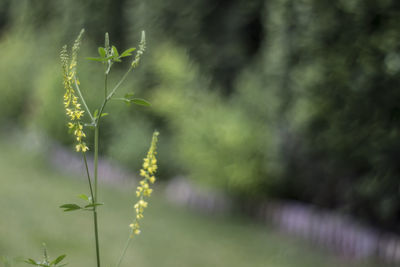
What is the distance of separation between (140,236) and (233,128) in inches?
65.1

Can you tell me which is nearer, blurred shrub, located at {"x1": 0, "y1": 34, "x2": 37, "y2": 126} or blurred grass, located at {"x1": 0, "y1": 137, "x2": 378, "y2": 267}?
blurred grass, located at {"x1": 0, "y1": 137, "x2": 378, "y2": 267}

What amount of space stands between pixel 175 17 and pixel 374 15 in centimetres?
379

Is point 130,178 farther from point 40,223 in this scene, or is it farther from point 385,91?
point 385,91

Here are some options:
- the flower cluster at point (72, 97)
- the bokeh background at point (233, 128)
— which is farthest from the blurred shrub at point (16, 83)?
the flower cluster at point (72, 97)

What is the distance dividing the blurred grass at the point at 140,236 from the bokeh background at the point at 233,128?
24 mm

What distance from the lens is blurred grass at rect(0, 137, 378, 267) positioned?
4578 mm

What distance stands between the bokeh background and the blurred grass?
0.08 ft

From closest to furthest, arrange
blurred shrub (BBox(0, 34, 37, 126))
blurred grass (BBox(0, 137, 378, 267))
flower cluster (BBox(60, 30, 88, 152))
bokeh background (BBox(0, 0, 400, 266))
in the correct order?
flower cluster (BBox(60, 30, 88, 152))
bokeh background (BBox(0, 0, 400, 266))
blurred grass (BBox(0, 137, 378, 267))
blurred shrub (BBox(0, 34, 37, 126))

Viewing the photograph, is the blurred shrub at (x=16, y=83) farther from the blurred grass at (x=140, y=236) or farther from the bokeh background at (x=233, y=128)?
the blurred grass at (x=140, y=236)

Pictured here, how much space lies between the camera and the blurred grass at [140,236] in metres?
4.58

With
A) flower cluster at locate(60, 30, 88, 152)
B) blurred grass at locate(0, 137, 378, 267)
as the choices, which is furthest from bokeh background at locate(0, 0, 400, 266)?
flower cluster at locate(60, 30, 88, 152)

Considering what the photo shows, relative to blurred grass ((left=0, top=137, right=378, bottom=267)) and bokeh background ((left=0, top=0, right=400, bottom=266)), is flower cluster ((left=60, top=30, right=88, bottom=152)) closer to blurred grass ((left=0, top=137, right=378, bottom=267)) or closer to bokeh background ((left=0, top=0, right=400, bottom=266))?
bokeh background ((left=0, top=0, right=400, bottom=266))

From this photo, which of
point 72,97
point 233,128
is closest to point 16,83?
point 233,128

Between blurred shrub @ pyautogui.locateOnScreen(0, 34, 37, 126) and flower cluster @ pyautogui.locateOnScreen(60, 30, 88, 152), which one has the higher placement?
blurred shrub @ pyautogui.locateOnScreen(0, 34, 37, 126)
